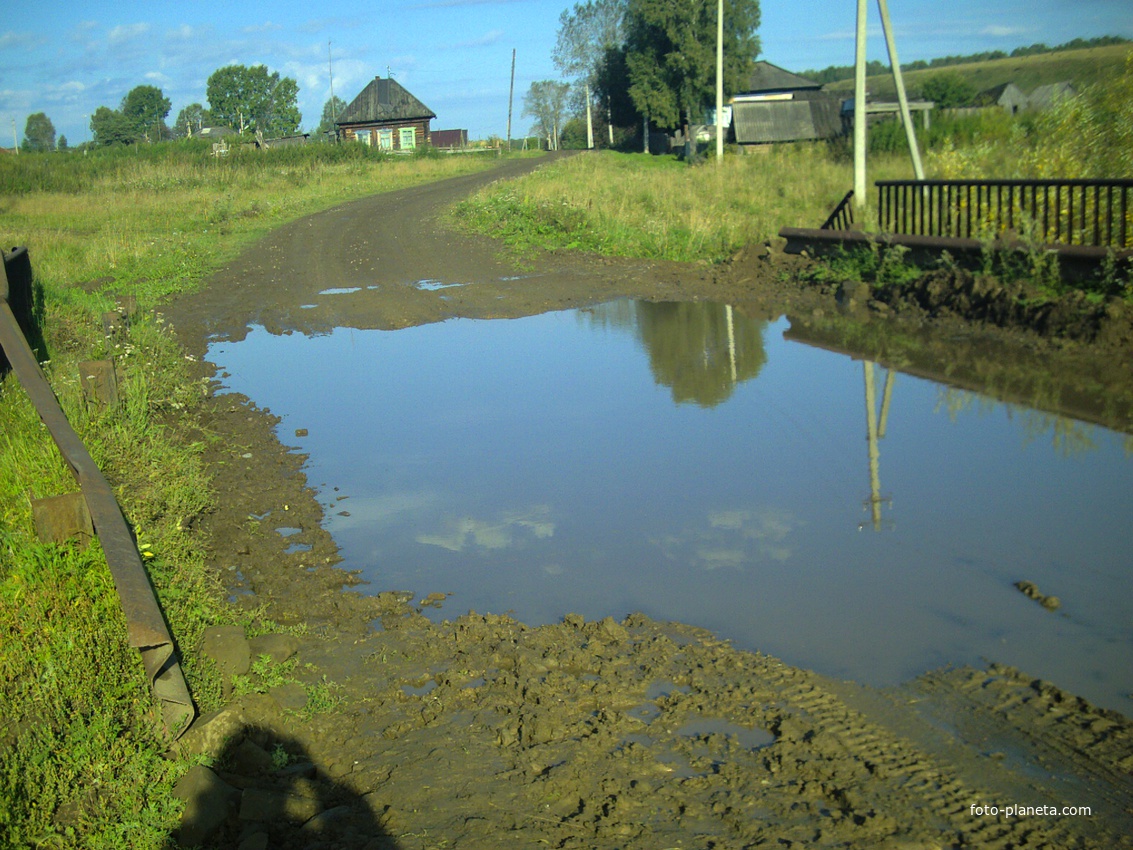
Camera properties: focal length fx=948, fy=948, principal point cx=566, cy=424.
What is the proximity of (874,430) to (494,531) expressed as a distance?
3.44 m

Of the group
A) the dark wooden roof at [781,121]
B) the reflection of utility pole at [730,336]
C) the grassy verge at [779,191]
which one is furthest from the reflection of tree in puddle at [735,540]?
the dark wooden roof at [781,121]

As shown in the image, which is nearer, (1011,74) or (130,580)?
(130,580)

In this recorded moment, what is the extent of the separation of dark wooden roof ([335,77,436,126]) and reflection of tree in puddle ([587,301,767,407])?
6133 cm

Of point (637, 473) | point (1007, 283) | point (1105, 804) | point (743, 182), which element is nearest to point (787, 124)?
point (743, 182)

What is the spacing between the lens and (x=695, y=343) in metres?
11.1

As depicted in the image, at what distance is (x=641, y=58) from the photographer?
5409cm

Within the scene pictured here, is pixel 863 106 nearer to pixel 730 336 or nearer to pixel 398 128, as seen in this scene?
pixel 730 336

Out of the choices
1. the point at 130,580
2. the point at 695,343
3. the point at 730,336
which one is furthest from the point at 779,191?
the point at 130,580

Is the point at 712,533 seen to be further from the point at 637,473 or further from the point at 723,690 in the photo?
the point at 723,690

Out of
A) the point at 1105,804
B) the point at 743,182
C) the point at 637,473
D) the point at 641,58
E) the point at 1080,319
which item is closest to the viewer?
the point at 1105,804

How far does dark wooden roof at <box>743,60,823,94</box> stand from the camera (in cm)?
6875

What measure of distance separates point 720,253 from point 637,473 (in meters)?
11.0

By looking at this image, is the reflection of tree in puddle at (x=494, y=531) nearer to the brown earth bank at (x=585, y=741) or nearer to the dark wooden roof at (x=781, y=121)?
the brown earth bank at (x=585, y=741)

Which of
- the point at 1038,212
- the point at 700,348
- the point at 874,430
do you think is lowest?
the point at 874,430
